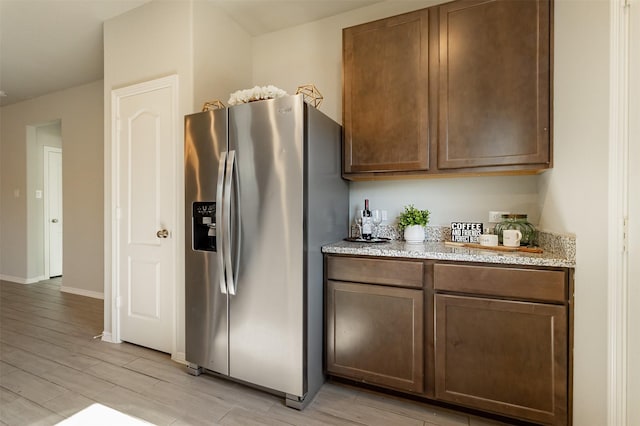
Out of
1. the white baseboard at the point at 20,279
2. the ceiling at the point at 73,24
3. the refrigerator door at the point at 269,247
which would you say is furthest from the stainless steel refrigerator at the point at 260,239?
the white baseboard at the point at 20,279

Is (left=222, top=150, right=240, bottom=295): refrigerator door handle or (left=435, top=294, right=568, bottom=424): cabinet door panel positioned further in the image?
(left=222, top=150, right=240, bottom=295): refrigerator door handle

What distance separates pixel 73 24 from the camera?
274 centimetres

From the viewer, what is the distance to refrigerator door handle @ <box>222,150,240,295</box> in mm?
1850

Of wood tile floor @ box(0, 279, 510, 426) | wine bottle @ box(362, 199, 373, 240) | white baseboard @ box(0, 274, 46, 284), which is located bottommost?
wood tile floor @ box(0, 279, 510, 426)

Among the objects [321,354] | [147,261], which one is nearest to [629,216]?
[321,354]

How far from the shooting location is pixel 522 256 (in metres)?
1.52

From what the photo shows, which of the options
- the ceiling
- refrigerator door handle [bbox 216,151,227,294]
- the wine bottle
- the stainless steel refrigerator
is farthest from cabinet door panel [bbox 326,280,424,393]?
the ceiling

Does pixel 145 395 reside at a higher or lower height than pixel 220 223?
lower

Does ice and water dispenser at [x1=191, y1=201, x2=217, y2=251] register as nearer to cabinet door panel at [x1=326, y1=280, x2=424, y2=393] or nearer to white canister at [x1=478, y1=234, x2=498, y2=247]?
cabinet door panel at [x1=326, y1=280, x2=424, y2=393]

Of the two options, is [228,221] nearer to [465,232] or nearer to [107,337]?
[465,232]

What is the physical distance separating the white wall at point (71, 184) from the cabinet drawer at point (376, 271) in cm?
361

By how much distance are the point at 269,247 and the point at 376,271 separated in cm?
66

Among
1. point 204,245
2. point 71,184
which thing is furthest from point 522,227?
point 71,184

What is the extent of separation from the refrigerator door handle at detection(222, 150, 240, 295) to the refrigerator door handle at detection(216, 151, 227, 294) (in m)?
0.02
